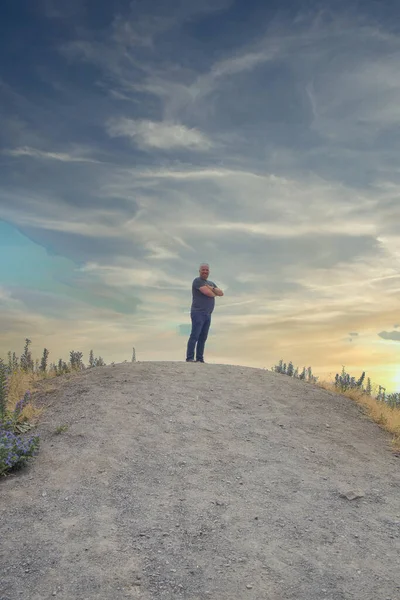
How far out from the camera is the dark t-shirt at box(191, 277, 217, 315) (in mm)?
15055

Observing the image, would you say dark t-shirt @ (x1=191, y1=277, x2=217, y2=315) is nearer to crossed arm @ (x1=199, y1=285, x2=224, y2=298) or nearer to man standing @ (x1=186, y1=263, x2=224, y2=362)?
Answer: man standing @ (x1=186, y1=263, x2=224, y2=362)

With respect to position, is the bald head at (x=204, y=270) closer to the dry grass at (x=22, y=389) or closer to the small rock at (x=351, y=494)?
the dry grass at (x=22, y=389)

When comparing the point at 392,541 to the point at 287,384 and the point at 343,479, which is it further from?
the point at 287,384

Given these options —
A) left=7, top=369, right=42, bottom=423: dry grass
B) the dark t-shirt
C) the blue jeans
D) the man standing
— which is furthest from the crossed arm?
left=7, top=369, right=42, bottom=423: dry grass

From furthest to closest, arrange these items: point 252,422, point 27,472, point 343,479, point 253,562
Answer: point 252,422 < point 343,479 < point 27,472 < point 253,562

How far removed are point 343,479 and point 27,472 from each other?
522cm

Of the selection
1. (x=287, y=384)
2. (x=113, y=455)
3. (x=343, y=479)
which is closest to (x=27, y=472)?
(x=113, y=455)

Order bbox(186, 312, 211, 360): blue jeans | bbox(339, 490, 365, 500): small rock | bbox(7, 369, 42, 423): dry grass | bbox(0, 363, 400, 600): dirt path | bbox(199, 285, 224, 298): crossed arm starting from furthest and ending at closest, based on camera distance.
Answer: bbox(186, 312, 211, 360): blue jeans
bbox(199, 285, 224, 298): crossed arm
bbox(7, 369, 42, 423): dry grass
bbox(339, 490, 365, 500): small rock
bbox(0, 363, 400, 600): dirt path

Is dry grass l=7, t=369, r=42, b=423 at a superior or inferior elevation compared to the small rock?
superior

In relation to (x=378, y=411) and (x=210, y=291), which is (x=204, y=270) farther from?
(x=378, y=411)

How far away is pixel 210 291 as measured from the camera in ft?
48.8

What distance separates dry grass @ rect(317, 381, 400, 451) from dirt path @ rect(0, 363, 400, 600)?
0.43 m

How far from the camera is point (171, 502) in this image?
7.48 metres

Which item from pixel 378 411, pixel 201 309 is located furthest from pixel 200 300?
pixel 378 411
